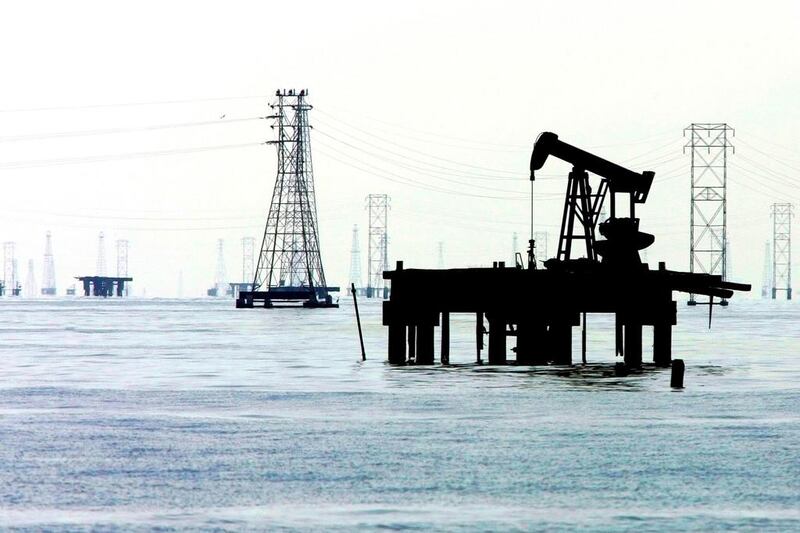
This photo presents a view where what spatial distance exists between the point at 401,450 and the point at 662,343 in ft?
83.3

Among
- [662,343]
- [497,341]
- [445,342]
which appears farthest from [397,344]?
[662,343]

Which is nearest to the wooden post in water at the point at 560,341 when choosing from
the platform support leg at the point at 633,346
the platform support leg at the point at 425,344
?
the platform support leg at the point at 633,346

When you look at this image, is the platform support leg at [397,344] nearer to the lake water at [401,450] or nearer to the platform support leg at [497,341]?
the lake water at [401,450]

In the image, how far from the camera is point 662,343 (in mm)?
48438

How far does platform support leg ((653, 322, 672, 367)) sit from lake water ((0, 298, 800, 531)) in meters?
1.54

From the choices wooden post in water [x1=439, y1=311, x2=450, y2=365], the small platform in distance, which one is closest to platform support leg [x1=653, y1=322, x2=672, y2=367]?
wooden post in water [x1=439, y1=311, x2=450, y2=365]

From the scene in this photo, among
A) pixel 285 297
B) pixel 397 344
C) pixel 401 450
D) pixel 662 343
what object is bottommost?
pixel 401 450

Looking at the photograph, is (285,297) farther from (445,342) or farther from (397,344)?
(397,344)

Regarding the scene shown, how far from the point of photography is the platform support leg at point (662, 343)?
47.6 m

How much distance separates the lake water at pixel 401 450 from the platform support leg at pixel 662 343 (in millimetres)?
1544

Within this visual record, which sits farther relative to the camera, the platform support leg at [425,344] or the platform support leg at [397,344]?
the platform support leg at [397,344]

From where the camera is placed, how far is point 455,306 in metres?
46.3

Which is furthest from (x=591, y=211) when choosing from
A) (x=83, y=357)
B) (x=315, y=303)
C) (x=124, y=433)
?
(x=315, y=303)

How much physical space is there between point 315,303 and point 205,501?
15581 cm
